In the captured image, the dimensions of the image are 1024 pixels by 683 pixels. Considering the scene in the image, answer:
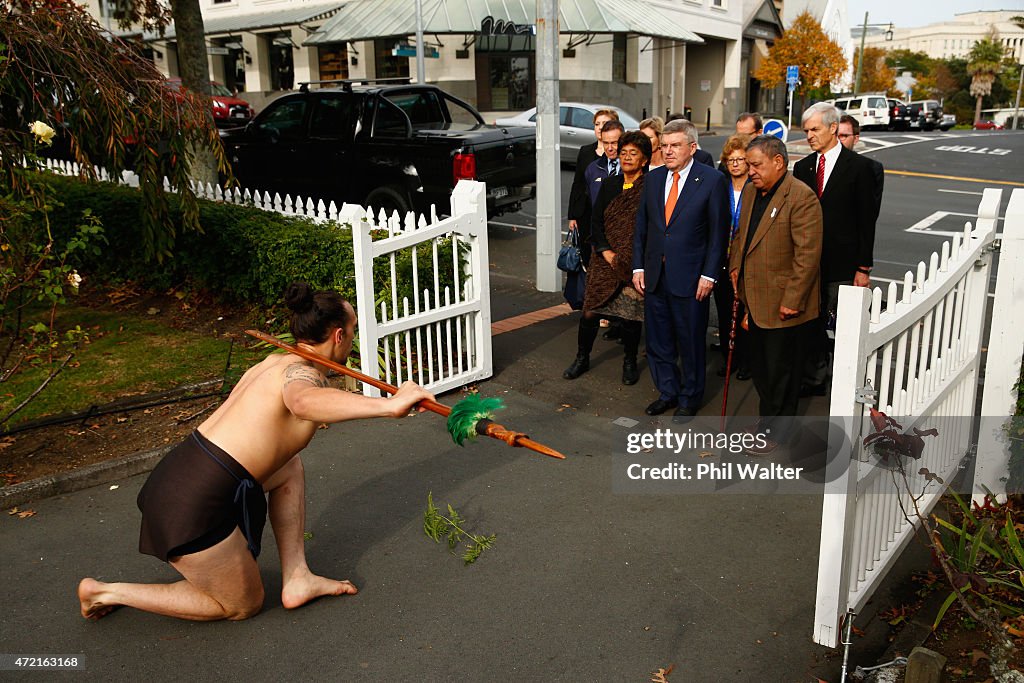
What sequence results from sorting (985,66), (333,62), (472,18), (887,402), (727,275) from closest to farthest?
(887,402), (727,275), (472,18), (333,62), (985,66)

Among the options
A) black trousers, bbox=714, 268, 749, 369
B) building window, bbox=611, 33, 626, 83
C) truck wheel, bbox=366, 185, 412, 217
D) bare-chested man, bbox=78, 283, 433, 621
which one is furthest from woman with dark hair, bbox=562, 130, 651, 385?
building window, bbox=611, 33, 626, 83

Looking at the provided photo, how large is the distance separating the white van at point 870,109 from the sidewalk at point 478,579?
42.4 metres

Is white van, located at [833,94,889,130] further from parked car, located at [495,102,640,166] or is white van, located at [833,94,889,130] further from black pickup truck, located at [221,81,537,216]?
black pickup truck, located at [221,81,537,216]

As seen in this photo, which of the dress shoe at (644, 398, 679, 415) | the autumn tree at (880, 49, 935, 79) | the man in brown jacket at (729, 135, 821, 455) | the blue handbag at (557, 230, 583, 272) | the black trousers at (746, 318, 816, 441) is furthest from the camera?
the autumn tree at (880, 49, 935, 79)

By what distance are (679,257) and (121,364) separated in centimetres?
494

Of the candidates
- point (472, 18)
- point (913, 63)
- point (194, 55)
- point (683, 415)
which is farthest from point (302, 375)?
point (913, 63)

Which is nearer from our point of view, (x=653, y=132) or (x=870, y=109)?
(x=653, y=132)

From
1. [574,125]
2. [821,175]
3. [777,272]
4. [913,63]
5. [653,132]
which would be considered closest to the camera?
[777,272]

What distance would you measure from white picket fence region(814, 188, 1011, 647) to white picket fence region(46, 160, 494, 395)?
3300 mm

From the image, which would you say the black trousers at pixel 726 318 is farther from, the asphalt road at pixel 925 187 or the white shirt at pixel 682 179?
the asphalt road at pixel 925 187

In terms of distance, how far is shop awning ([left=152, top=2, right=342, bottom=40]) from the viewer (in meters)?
37.9

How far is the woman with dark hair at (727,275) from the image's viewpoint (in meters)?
6.42

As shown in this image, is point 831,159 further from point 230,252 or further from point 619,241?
point 230,252

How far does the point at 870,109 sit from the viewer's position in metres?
43.8
